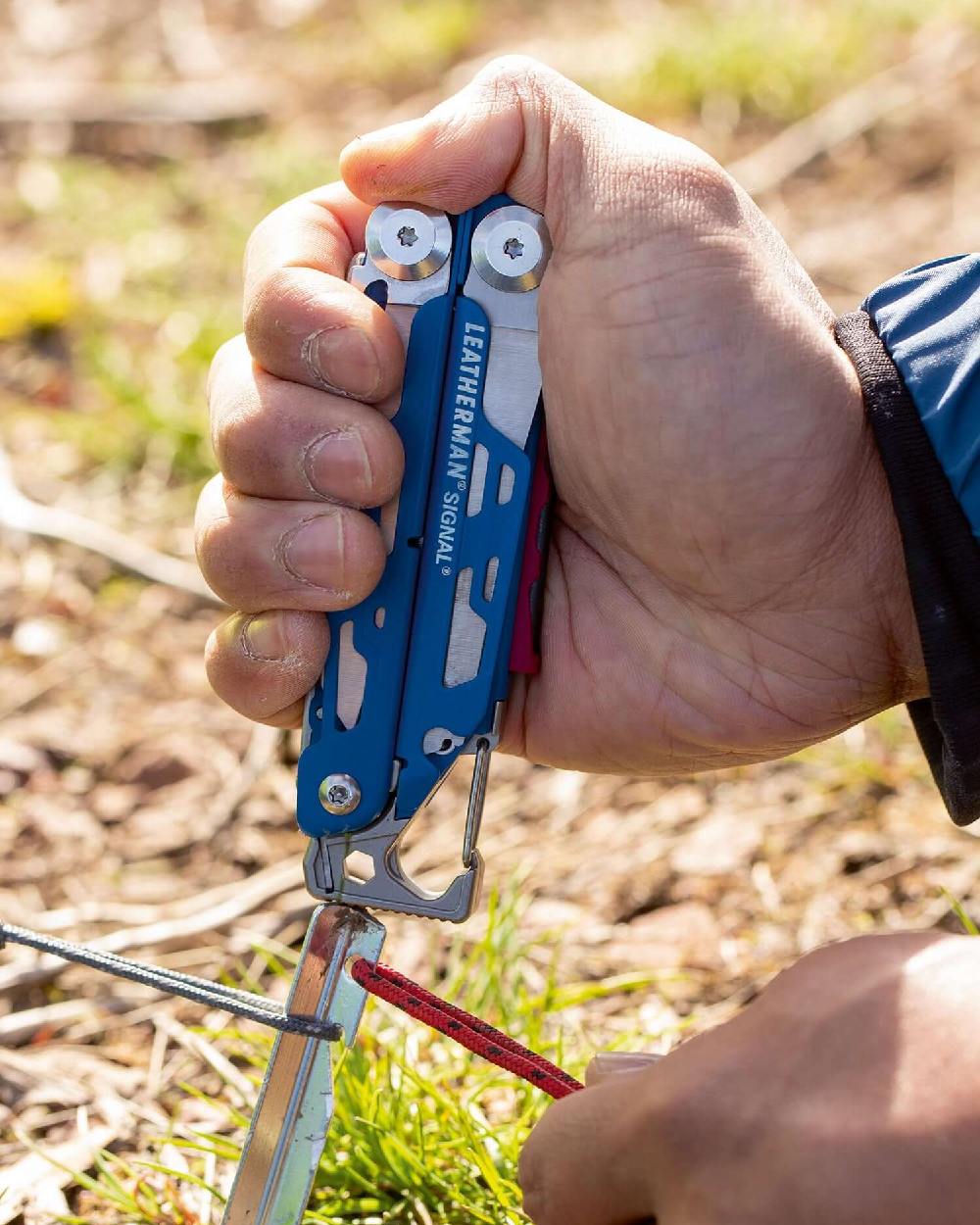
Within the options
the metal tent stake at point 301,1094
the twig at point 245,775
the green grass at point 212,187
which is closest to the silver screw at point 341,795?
the metal tent stake at point 301,1094

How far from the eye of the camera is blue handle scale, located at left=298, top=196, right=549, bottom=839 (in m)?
1.66

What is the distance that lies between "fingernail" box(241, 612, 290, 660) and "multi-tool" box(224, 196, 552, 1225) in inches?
2.2

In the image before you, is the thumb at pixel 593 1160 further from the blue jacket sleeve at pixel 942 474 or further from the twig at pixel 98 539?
the twig at pixel 98 539

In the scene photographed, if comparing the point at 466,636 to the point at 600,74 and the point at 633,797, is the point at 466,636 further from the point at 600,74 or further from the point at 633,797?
the point at 600,74

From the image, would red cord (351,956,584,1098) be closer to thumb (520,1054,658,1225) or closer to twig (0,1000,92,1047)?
thumb (520,1054,658,1225)

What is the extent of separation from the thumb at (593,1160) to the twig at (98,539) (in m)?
1.83

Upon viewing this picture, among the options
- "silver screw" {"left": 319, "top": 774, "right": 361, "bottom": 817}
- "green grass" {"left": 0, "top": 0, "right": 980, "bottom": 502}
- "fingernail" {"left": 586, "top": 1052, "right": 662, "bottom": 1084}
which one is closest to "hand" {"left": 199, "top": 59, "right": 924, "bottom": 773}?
"silver screw" {"left": 319, "top": 774, "right": 361, "bottom": 817}

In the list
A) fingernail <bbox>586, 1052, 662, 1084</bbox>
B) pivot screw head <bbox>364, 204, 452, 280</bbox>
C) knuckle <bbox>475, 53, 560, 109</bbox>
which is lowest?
fingernail <bbox>586, 1052, 662, 1084</bbox>

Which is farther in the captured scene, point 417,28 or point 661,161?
point 417,28

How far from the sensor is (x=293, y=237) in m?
1.77

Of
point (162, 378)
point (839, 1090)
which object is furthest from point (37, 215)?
point (839, 1090)

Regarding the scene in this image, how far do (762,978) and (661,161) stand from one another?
113 centimetres

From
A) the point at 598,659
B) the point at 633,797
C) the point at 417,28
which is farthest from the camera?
the point at 417,28

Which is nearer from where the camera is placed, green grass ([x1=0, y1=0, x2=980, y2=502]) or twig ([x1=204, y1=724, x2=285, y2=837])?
twig ([x1=204, y1=724, x2=285, y2=837])
